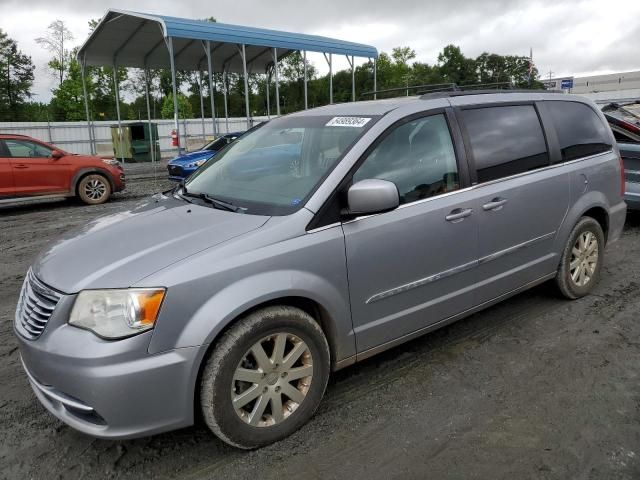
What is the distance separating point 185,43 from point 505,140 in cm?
2103

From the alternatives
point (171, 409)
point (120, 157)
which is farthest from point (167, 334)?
point (120, 157)

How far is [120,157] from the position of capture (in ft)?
79.4

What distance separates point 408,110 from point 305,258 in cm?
130

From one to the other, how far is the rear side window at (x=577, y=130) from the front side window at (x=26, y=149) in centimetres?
1005

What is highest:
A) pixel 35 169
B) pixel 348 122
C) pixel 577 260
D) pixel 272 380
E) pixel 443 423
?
pixel 348 122

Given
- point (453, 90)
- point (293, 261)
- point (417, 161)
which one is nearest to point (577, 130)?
point (453, 90)

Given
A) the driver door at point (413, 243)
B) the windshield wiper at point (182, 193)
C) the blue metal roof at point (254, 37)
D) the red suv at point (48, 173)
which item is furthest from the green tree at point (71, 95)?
the driver door at point (413, 243)

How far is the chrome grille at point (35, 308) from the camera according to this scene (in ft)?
8.03

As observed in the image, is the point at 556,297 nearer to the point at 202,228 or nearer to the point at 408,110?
the point at 408,110

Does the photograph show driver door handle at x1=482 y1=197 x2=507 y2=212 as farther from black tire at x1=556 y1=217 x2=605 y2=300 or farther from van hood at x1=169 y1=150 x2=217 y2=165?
van hood at x1=169 y1=150 x2=217 y2=165

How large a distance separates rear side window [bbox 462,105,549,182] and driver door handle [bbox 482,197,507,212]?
0.52 ft

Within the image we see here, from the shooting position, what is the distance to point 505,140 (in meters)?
3.79

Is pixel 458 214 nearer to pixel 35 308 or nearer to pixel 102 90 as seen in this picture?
pixel 35 308

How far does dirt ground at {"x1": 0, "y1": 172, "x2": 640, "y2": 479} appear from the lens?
249 cm
